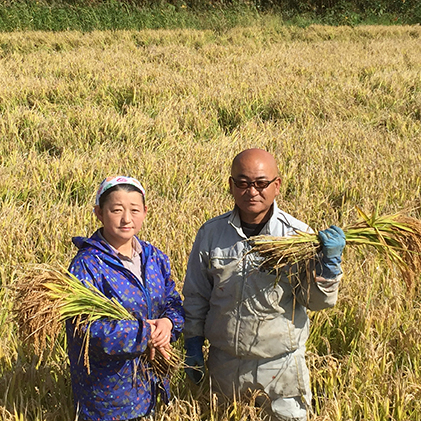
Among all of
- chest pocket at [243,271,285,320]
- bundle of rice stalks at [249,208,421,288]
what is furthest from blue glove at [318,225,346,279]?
chest pocket at [243,271,285,320]

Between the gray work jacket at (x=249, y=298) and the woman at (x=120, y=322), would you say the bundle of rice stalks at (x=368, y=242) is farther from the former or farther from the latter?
the woman at (x=120, y=322)

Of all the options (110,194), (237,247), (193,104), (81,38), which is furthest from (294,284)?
(81,38)

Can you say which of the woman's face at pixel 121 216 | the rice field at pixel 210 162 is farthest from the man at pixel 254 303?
the woman's face at pixel 121 216

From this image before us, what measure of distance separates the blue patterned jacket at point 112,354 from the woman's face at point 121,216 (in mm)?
56

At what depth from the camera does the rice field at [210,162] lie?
83.0 inches

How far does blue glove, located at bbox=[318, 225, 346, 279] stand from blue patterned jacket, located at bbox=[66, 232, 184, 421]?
55cm

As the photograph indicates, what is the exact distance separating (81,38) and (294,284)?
31.1 feet

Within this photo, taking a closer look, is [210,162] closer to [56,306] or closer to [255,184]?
[255,184]

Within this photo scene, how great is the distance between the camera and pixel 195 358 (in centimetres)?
195

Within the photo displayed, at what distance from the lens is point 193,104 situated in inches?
228

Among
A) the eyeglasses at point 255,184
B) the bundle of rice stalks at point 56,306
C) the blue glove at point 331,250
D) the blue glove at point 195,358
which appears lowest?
the blue glove at point 195,358

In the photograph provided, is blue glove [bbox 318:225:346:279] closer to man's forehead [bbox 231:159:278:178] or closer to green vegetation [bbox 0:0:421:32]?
man's forehead [bbox 231:159:278:178]

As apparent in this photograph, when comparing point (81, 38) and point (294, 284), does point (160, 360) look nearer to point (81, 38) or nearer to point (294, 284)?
point (294, 284)

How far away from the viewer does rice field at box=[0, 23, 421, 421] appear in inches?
83.0
